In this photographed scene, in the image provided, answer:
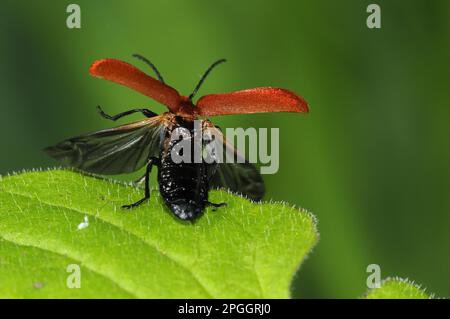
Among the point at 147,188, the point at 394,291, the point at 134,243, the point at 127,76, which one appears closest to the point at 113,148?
the point at 147,188

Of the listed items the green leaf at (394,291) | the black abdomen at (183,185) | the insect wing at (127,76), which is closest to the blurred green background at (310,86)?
the black abdomen at (183,185)

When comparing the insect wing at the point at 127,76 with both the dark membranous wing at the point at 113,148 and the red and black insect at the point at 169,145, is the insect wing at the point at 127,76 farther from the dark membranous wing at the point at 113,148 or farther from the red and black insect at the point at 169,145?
the dark membranous wing at the point at 113,148

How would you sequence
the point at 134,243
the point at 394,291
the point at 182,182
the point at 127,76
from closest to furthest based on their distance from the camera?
1. the point at 394,291
2. the point at 134,243
3. the point at 127,76
4. the point at 182,182

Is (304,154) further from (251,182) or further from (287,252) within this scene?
(287,252)

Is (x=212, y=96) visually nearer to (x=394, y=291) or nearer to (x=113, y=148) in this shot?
(x=113, y=148)

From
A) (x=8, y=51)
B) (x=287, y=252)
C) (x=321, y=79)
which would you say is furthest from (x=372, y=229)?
(x=8, y=51)
